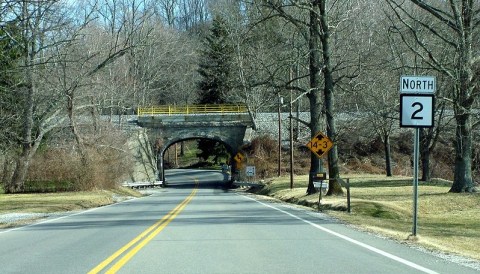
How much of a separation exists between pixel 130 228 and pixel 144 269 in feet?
23.7

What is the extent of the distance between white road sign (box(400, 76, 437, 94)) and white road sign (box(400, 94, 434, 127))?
0.37 feet

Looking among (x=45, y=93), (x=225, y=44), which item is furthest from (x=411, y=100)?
(x=225, y=44)

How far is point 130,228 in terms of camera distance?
17125 millimetres

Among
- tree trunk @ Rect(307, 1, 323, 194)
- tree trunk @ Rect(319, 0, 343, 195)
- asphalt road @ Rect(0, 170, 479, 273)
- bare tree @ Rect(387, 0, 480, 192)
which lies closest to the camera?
asphalt road @ Rect(0, 170, 479, 273)

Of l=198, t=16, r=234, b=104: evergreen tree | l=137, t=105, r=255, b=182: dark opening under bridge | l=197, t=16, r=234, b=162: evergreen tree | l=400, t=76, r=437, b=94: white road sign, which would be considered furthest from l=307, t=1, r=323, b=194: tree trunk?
l=198, t=16, r=234, b=104: evergreen tree

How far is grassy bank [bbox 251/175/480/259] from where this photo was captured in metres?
14.9

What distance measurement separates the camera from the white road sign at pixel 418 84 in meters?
13.9

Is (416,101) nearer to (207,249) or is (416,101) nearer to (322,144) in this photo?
(207,249)

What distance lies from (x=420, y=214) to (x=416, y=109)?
37.0 ft

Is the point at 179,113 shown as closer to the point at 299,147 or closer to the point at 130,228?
the point at 299,147

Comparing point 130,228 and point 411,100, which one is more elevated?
point 411,100

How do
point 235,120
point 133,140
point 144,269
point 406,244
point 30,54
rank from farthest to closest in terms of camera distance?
point 235,120 < point 133,140 < point 30,54 < point 406,244 < point 144,269

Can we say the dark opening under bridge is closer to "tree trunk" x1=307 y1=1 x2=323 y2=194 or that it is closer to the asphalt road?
"tree trunk" x1=307 y1=1 x2=323 y2=194

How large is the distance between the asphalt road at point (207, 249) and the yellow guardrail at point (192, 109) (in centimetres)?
5023
